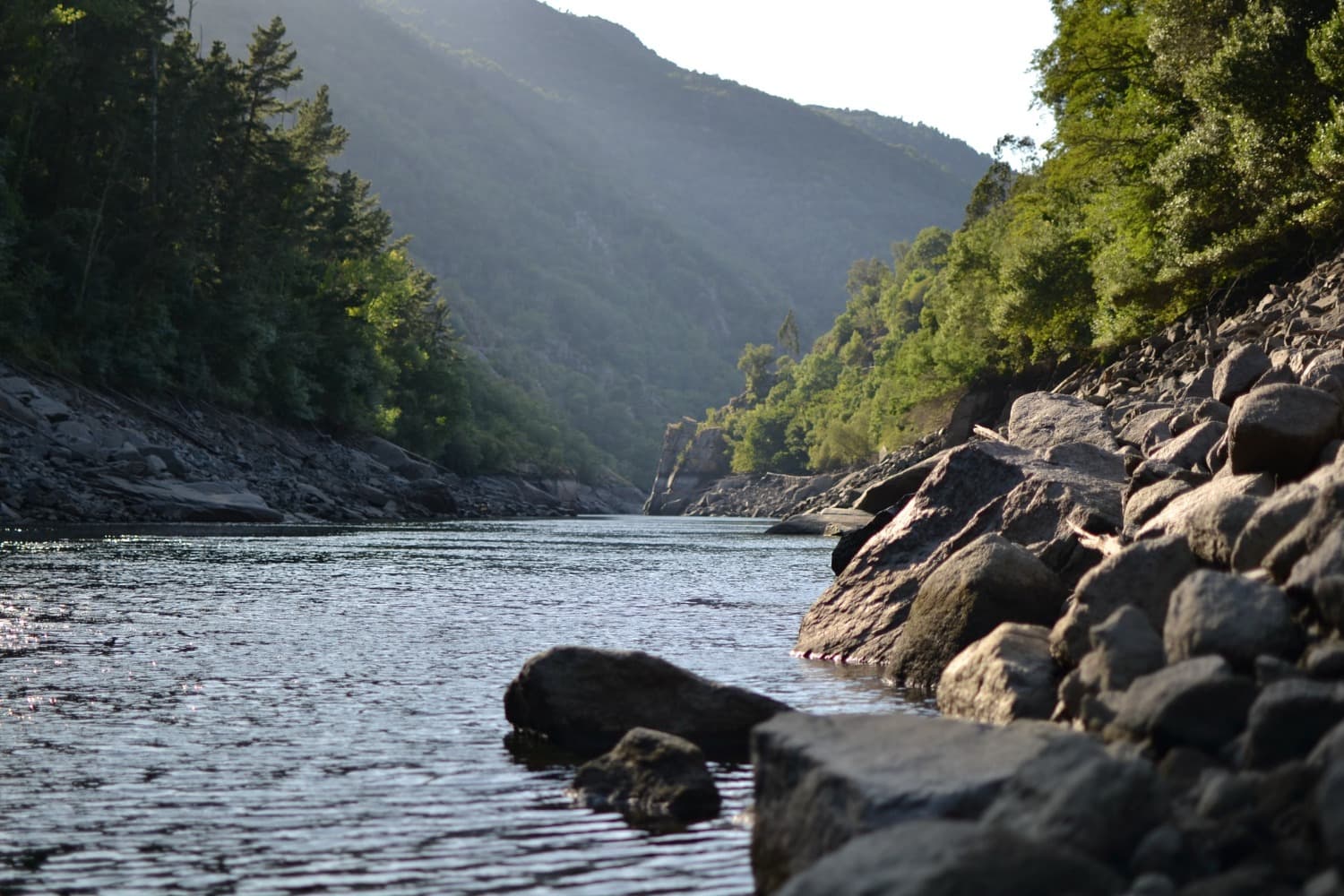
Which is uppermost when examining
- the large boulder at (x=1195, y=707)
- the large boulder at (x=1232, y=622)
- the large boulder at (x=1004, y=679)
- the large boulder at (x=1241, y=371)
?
the large boulder at (x=1241, y=371)

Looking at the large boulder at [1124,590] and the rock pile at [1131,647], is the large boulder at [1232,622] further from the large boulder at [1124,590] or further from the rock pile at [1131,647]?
the large boulder at [1124,590]

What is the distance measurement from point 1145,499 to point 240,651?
10.8 metres

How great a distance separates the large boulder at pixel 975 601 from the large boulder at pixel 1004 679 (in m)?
1.84

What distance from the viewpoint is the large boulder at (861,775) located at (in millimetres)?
6086

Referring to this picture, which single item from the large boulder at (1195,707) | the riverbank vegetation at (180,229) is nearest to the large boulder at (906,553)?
the large boulder at (1195,707)

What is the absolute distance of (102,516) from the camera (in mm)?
41562

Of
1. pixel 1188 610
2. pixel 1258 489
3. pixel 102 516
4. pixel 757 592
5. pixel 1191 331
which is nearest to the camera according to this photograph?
pixel 1188 610

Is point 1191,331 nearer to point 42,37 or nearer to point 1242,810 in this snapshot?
point 1242,810

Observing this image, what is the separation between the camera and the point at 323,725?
11414 mm

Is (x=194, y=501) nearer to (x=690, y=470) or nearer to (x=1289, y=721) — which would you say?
(x=1289, y=721)

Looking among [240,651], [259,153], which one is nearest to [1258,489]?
[240,651]

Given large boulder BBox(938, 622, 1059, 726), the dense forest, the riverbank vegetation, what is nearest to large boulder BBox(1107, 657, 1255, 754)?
large boulder BBox(938, 622, 1059, 726)

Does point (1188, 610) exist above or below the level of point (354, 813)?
above

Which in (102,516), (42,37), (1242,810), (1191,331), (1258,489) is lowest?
(102,516)
